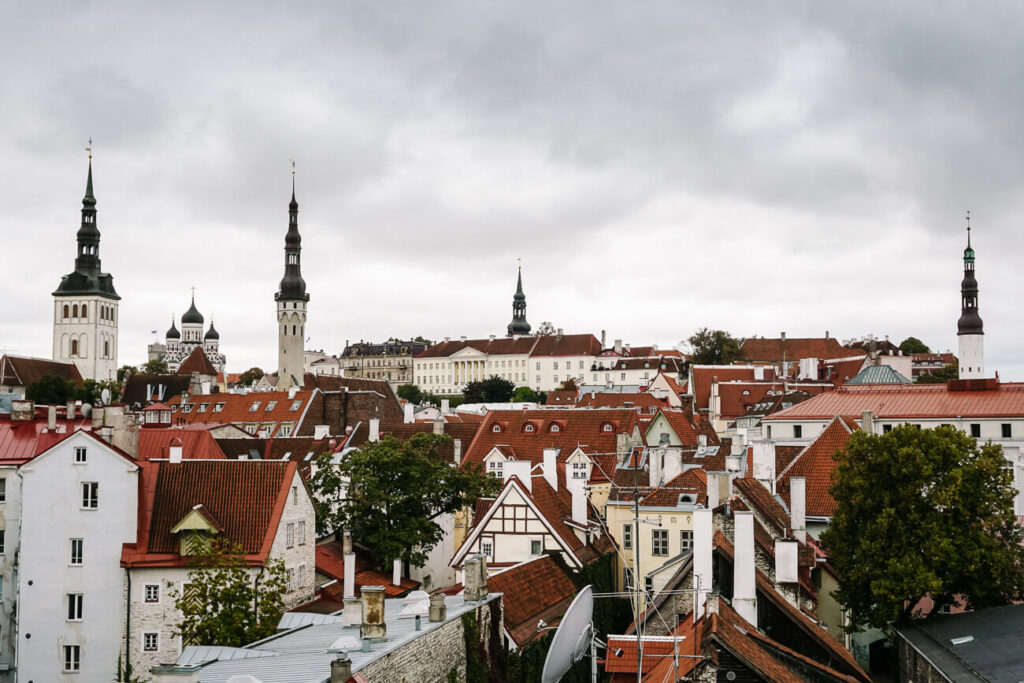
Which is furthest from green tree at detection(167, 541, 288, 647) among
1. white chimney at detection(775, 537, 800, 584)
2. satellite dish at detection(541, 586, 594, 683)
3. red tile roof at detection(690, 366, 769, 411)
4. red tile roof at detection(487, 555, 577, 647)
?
red tile roof at detection(690, 366, 769, 411)

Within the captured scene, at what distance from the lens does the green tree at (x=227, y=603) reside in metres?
26.0

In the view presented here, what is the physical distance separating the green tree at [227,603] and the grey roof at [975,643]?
16773 millimetres

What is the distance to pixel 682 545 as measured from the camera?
35.9 m

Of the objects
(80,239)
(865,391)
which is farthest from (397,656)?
(80,239)

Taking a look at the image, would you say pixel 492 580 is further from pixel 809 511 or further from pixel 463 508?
pixel 809 511

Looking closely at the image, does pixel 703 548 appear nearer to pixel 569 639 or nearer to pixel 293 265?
pixel 569 639

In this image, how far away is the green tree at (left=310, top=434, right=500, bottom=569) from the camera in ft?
122

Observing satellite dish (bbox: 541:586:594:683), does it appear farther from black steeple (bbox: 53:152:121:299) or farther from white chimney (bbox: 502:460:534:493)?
black steeple (bbox: 53:152:121:299)

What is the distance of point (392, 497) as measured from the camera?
37406 millimetres

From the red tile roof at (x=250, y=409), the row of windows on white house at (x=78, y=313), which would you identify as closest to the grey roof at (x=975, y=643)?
the red tile roof at (x=250, y=409)

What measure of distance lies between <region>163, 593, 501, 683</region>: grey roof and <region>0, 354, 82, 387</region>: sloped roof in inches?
4717

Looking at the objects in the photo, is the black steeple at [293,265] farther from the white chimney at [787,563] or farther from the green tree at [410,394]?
the white chimney at [787,563]

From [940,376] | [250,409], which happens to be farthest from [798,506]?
[940,376]

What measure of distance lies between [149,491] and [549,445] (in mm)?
30606
